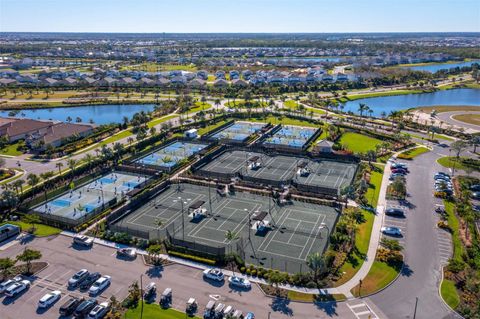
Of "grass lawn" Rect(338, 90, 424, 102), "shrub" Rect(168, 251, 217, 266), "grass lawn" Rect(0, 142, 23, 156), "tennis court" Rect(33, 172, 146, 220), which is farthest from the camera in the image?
"grass lawn" Rect(338, 90, 424, 102)

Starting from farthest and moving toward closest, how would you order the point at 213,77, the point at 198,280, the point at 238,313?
the point at 213,77, the point at 198,280, the point at 238,313

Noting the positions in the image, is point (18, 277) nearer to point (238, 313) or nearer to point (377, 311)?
point (238, 313)

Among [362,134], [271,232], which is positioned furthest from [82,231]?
[362,134]

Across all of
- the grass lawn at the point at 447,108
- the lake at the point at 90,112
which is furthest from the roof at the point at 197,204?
the grass lawn at the point at 447,108

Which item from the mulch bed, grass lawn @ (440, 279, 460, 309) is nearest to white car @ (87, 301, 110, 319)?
the mulch bed

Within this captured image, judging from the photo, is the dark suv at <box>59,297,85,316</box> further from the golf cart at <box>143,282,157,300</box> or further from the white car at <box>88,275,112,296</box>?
the golf cart at <box>143,282,157,300</box>

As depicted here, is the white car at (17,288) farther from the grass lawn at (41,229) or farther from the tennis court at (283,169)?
the tennis court at (283,169)
